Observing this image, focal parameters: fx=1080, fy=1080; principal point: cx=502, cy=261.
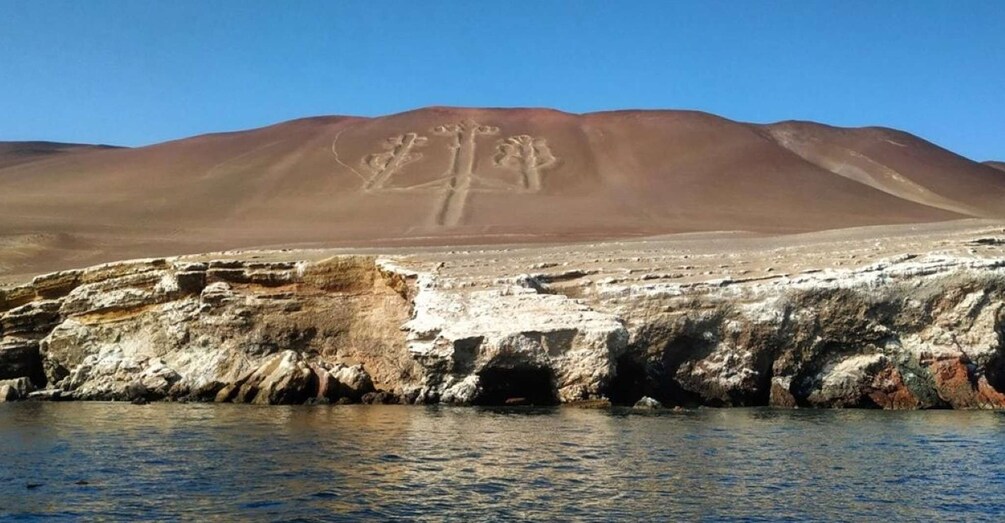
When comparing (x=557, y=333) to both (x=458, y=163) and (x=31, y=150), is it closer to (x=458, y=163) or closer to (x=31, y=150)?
(x=458, y=163)

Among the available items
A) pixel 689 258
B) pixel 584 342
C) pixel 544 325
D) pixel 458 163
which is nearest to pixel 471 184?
pixel 458 163

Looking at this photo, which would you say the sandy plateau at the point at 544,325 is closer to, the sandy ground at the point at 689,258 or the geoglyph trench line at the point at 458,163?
the sandy ground at the point at 689,258

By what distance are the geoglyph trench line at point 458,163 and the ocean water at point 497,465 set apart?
49988mm

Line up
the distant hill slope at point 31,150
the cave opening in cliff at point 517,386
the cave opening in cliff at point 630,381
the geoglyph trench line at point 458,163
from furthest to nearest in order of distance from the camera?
1. the distant hill slope at point 31,150
2. the geoglyph trench line at point 458,163
3. the cave opening in cliff at point 630,381
4. the cave opening in cliff at point 517,386

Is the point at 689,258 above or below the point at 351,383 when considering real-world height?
above

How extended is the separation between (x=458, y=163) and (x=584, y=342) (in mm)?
65568

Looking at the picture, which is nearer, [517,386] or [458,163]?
[517,386]

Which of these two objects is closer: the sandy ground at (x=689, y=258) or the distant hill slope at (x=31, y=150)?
the sandy ground at (x=689, y=258)

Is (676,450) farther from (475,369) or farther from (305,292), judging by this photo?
(305,292)

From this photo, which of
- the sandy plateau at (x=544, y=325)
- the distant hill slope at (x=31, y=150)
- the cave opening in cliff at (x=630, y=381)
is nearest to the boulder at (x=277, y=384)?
the sandy plateau at (x=544, y=325)

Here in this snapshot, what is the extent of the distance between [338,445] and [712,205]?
62.6 m

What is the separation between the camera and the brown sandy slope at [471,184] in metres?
67.6

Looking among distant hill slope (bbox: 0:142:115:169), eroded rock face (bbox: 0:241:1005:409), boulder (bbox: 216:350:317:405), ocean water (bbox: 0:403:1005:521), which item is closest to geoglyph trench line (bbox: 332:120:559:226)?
distant hill slope (bbox: 0:142:115:169)

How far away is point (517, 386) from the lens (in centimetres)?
2959
